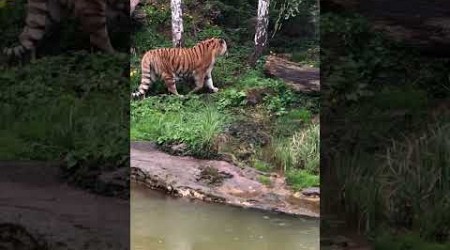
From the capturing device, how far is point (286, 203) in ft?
15.9

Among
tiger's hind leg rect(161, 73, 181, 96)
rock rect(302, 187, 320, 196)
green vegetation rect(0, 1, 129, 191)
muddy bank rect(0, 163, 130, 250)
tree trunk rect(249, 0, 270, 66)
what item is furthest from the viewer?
tiger's hind leg rect(161, 73, 181, 96)

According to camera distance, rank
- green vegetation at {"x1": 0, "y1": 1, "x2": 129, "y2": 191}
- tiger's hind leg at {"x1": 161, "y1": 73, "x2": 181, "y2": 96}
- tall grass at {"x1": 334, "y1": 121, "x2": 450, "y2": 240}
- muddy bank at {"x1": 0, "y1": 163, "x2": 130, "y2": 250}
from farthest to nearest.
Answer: tiger's hind leg at {"x1": 161, "y1": 73, "x2": 181, "y2": 96}
green vegetation at {"x1": 0, "y1": 1, "x2": 129, "y2": 191}
tall grass at {"x1": 334, "y1": 121, "x2": 450, "y2": 240}
muddy bank at {"x1": 0, "y1": 163, "x2": 130, "y2": 250}

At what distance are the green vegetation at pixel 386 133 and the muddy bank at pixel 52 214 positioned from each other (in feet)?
4.38

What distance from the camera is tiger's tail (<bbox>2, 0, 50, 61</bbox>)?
495 centimetres

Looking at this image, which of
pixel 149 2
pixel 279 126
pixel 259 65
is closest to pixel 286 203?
pixel 279 126

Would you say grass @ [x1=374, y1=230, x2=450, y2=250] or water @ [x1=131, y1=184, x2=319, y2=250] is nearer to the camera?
grass @ [x1=374, y1=230, x2=450, y2=250]

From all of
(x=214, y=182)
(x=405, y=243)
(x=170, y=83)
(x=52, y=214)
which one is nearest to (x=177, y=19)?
(x=170, y=83)

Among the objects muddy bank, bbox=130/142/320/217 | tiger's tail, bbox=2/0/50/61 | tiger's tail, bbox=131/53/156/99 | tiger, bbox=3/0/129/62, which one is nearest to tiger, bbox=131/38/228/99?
tiger's tail, bbox=131/53/156/99

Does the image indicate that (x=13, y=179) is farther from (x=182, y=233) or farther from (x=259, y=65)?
(x=259, y=65)

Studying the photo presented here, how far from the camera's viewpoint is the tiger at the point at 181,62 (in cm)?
496

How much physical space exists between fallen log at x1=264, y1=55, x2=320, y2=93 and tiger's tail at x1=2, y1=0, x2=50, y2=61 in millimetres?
1419

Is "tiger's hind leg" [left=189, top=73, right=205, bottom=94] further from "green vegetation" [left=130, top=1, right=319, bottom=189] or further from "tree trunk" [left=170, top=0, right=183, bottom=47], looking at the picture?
"tree trunk" [left=170, top=0, right=183, bottom=47]

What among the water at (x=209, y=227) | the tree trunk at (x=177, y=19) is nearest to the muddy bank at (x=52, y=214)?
the water at (x=209, y=227)

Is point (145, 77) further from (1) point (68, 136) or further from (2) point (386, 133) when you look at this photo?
(2) point (386, 133)
